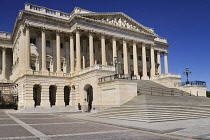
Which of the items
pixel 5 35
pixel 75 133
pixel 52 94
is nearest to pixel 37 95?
pixel 52 94

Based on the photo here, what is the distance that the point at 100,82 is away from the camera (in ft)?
112

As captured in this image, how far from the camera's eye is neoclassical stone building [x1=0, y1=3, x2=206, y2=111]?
126ft

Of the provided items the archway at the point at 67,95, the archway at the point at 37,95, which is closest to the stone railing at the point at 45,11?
the archway at the point at 37,95

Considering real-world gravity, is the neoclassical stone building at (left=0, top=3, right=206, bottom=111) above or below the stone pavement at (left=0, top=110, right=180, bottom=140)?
above

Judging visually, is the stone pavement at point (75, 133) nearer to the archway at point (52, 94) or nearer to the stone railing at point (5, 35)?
the archway at point (52, 94)

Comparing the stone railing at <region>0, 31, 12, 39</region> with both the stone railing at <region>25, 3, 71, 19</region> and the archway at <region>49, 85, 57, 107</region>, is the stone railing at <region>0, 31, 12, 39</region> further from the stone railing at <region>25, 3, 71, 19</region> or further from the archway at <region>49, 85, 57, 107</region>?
the archway at <region>49, 85, 57, 107</region>

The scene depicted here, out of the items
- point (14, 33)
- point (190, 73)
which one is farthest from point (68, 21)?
point (190, 73)

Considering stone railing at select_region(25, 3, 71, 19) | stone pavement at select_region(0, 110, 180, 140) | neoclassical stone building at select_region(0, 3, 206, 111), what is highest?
stone railing at select_region(25, 3, 71, 19)

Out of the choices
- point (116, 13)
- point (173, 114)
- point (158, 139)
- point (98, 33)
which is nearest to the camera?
point (158, 139)

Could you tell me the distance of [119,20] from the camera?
2073 inches

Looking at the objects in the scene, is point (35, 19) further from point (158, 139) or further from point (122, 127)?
point (158, 139)

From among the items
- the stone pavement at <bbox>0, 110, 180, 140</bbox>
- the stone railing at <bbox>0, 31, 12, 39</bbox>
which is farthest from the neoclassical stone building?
the stone pavement at <bbox>0, 110, 180, 140</bbox>

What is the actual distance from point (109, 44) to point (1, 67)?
1072 inches

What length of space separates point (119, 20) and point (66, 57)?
1523 centimetres
